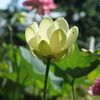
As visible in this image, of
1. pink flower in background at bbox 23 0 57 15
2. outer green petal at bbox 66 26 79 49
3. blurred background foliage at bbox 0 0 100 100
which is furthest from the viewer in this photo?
pink flower in background at bbox 23 0 57 15

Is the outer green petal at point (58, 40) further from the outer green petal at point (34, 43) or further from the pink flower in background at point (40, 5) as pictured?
the pink flower in background at point (40, 5)

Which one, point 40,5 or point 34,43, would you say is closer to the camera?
point 34,43

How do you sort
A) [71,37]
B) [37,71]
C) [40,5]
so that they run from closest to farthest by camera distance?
1. [71,37]
2. [37,71]
3. [40,5]

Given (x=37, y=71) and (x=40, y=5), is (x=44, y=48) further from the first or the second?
(x=40, y=5)

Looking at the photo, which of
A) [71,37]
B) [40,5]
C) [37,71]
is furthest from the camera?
[40,5]

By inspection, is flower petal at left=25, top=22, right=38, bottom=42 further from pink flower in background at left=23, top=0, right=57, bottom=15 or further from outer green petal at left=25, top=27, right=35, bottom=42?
pink flower in background at left=23, top=0, right=57, bottom=15

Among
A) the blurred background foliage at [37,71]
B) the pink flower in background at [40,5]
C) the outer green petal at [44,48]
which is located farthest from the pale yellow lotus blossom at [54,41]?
the pink flower in background at [40,5]

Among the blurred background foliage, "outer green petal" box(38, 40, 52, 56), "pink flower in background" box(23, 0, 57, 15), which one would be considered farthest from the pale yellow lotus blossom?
"pink flower in background" box(23, 0, 57, 15)

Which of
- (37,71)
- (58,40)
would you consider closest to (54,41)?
(58,40)
